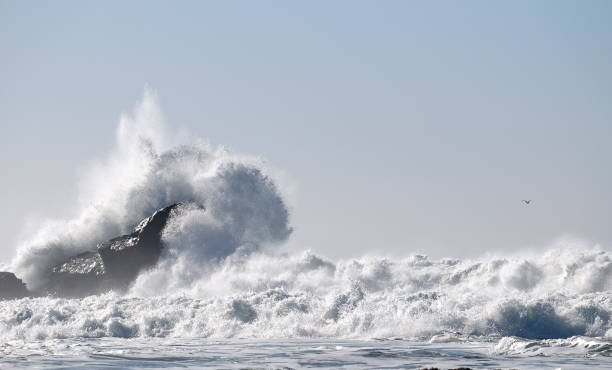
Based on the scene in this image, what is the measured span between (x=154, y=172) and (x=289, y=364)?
2326 cm

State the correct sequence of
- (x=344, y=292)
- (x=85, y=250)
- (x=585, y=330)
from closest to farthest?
(x=585, y=330) → (x=344, y=292) → (x=85, y=250)

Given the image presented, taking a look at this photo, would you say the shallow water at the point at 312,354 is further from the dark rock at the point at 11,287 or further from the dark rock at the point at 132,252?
the dark rock at the point at 11,287

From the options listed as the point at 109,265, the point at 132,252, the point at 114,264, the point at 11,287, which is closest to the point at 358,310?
the point at 132,252

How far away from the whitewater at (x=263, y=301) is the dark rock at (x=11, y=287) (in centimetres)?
50

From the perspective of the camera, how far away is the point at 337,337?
66.1 ft

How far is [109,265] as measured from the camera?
1241 inches

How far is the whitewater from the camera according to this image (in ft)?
54.2

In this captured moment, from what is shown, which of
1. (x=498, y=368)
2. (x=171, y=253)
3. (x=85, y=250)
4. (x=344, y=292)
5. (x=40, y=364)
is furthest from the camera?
(x=85, y=250)

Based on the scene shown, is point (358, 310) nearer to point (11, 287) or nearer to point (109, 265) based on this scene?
point (109, 265)

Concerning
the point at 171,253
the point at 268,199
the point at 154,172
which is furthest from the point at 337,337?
the point at 154,172

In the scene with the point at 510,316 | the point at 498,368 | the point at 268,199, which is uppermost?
the point at 268,199

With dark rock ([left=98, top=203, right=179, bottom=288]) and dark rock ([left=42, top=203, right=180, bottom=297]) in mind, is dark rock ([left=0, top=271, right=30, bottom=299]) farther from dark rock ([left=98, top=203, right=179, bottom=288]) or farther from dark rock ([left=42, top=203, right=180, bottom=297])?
dark rock ([left=98, top=203, right=179, bottom=288])

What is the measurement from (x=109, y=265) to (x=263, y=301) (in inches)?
412

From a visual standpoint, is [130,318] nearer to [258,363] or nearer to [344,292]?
[344,292]
